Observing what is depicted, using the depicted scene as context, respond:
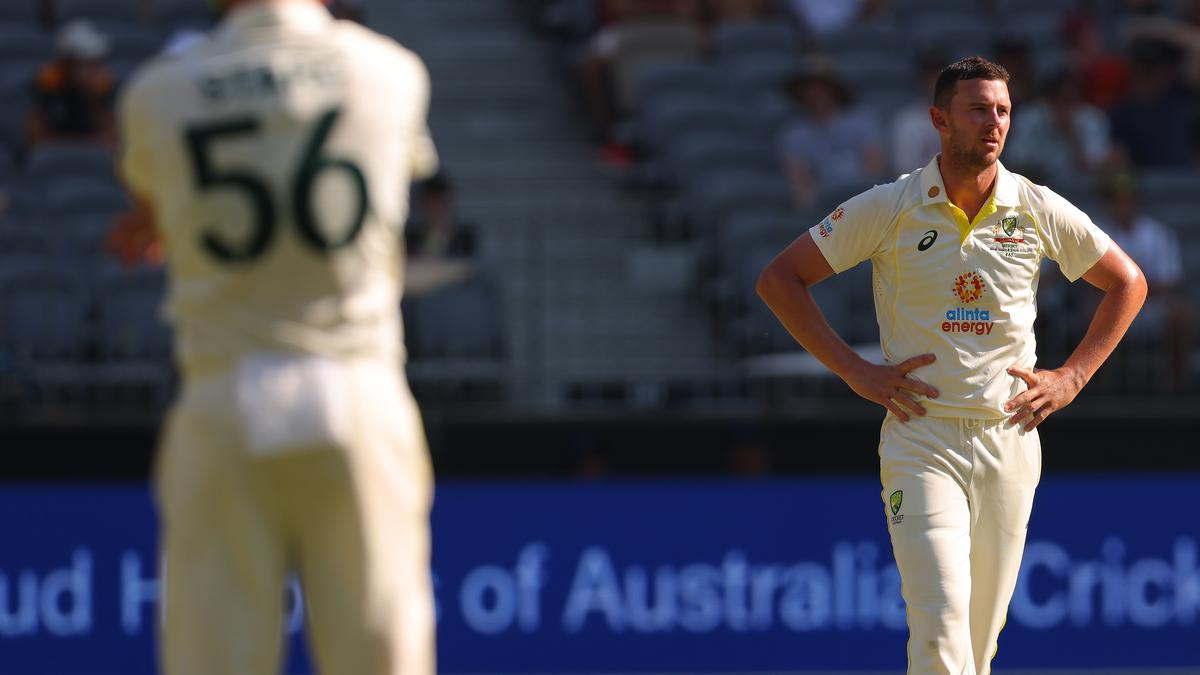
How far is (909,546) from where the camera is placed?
660 centimetres

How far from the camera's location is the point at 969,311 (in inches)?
266

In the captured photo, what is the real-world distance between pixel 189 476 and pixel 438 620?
24.5ft

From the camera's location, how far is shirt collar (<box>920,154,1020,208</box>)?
6.80 metres

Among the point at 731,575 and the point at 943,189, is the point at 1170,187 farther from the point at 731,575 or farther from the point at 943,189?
the point at 943,189

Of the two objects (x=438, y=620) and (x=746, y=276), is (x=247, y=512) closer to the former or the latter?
(x=438, y=620)

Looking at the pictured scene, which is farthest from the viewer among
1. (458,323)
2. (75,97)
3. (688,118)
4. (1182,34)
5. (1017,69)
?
(1182,34)

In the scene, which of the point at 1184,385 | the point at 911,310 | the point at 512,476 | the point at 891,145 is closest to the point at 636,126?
the point at 891,145

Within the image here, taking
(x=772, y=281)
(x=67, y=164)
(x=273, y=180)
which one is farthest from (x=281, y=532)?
(x=67, y=164)

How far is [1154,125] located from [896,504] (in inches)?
355

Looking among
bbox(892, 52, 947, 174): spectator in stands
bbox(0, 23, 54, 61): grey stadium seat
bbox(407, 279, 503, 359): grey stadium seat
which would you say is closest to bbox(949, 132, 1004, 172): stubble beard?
bbox(407, 279, 503, 359): grey stadium seat

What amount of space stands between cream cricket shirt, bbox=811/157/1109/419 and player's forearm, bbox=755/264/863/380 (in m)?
0.16

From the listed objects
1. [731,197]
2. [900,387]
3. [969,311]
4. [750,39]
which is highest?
[750,39]

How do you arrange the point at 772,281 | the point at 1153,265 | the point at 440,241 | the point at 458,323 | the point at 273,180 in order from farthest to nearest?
the point at 1153,265 < the point at 440,241 < the point at 458,323 < the point at 772,281 < the point at 273,180

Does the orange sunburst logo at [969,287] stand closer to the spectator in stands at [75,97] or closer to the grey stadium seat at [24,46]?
the spectator in stands at [75,97]
